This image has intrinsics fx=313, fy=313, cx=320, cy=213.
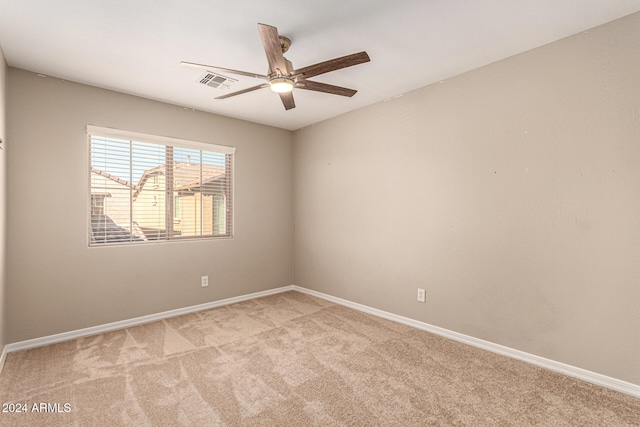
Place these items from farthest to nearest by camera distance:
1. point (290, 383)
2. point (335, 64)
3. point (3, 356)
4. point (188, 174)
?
1. point (188, 174)
2. point (3, 356)
3. point (290, 383)
4. point (335, 64)

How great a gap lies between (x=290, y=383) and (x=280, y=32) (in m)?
2.46

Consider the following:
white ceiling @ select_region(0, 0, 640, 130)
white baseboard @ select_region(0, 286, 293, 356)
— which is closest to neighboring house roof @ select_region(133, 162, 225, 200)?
white ceiling @ select_region(0, 0, 640, 130)

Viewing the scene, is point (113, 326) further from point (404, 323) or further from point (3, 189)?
point (404, 323)

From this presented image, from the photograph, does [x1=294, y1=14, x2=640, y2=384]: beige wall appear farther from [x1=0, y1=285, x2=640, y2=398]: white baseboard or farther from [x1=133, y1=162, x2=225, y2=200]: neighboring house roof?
[x1=133, y1=162, x2=225, y2=200]: neighboring house roof

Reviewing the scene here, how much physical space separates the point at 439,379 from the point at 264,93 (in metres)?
3.04

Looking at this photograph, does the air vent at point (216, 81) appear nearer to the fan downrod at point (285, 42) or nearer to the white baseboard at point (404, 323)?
the fan downrod at point (285, 42)

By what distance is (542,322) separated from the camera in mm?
2422

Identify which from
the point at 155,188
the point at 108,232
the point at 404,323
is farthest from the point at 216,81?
the point at 404,323

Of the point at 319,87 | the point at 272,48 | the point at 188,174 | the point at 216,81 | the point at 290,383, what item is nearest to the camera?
the point at 272,48

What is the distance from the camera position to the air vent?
9.40 feet

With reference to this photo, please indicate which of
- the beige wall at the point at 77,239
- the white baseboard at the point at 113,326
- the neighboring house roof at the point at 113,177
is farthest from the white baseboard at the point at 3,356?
the neighboring house roof at the point at 113,177

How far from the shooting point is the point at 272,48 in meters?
1.89

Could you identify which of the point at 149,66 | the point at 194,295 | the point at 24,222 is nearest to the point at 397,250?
the point at 194,295

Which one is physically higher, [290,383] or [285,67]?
[285,67]
